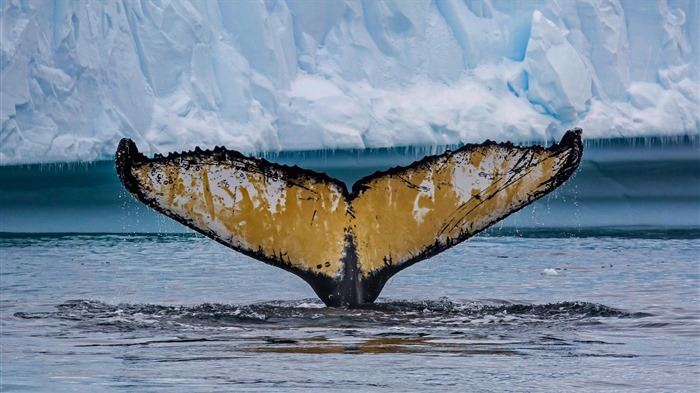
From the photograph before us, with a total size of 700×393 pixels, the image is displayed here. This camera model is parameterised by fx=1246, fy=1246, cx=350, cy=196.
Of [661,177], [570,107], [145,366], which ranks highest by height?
[570,107]

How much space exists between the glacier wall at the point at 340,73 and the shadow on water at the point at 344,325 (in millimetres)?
17390

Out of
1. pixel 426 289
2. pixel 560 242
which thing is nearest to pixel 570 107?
pixel 560 242

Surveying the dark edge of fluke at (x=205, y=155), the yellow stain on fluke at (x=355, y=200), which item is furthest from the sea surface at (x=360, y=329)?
the yellow stain on fluke at (x=355, y=200)

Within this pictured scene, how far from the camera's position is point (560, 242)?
1393cm

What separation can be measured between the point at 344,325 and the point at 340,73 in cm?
2593

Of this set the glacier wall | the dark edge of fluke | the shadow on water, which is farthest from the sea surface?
the glacier wall

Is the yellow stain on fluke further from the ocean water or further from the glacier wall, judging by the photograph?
the glacier wall

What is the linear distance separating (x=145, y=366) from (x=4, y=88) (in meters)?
19.3

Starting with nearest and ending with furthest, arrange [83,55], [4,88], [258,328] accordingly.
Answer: [258,328]
[4,88]
[83,55]

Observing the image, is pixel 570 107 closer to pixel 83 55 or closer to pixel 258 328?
pixel 83 55

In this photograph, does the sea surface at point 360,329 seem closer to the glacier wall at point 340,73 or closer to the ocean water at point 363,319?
the ocean water at point 363,319

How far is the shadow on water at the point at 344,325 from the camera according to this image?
5727 millimetres

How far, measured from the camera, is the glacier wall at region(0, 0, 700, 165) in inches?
979

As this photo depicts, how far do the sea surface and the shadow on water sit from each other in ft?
0.04
